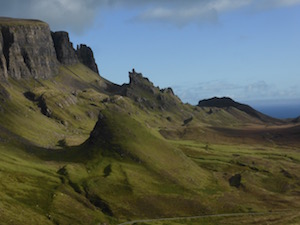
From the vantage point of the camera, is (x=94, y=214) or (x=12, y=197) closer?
(x=12, y=197)

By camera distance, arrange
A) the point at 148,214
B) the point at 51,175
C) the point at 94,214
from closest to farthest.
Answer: the point at 94,214 → the point at 148,214 → the point at 51,175

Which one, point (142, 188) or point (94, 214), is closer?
point (94, 214)

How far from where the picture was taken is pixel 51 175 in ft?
622

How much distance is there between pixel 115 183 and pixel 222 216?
5094 cm

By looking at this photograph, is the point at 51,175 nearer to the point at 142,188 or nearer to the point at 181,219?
the point at 142,188

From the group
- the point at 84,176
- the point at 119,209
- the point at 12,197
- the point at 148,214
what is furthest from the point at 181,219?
the point at 12,197

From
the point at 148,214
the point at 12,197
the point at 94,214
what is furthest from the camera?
the point at 148,214

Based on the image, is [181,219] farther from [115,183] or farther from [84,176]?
[84,176]

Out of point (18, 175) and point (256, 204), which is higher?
point (18, 175)

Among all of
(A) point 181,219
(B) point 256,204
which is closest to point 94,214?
(A) point 181,219

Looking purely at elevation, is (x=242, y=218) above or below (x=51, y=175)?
below

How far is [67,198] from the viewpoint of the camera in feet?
536

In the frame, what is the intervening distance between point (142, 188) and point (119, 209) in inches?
975

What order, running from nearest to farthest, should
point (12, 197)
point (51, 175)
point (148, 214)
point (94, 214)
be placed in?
point (12, 197), point (94, 214), point (148, 214), point (51, 175)
